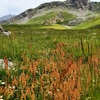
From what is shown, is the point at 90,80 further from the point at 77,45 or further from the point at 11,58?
the point at 77,45

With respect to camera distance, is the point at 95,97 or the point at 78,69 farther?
the point at 78,69

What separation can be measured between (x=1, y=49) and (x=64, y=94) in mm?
7606

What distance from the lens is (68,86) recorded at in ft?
23.8

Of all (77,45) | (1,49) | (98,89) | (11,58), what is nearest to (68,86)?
(98,89)

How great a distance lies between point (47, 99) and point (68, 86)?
2.13 ft

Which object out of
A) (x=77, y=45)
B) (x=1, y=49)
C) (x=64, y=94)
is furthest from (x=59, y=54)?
(x=77, y=45)

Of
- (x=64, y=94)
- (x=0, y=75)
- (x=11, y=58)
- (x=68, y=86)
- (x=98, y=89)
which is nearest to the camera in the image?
(x=64, y=94)

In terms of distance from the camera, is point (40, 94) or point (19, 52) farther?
point (19, 52)

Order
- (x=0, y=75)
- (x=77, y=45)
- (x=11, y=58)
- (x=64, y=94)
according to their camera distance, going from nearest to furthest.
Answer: (x=64, y=94), (x=0, y=75), (x=11, y=58), (x=77, y=45)

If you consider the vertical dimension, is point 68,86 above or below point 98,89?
above

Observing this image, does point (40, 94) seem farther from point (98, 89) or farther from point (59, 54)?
point (59, 54)

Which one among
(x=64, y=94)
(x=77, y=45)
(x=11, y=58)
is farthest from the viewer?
(x=77, y=45)

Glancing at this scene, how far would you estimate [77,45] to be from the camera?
17.9 m

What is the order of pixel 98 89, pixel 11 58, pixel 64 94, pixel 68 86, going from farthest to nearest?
pixel 11 58 → pixel 98 89 → pixel 68 86 → pixel 64 94
